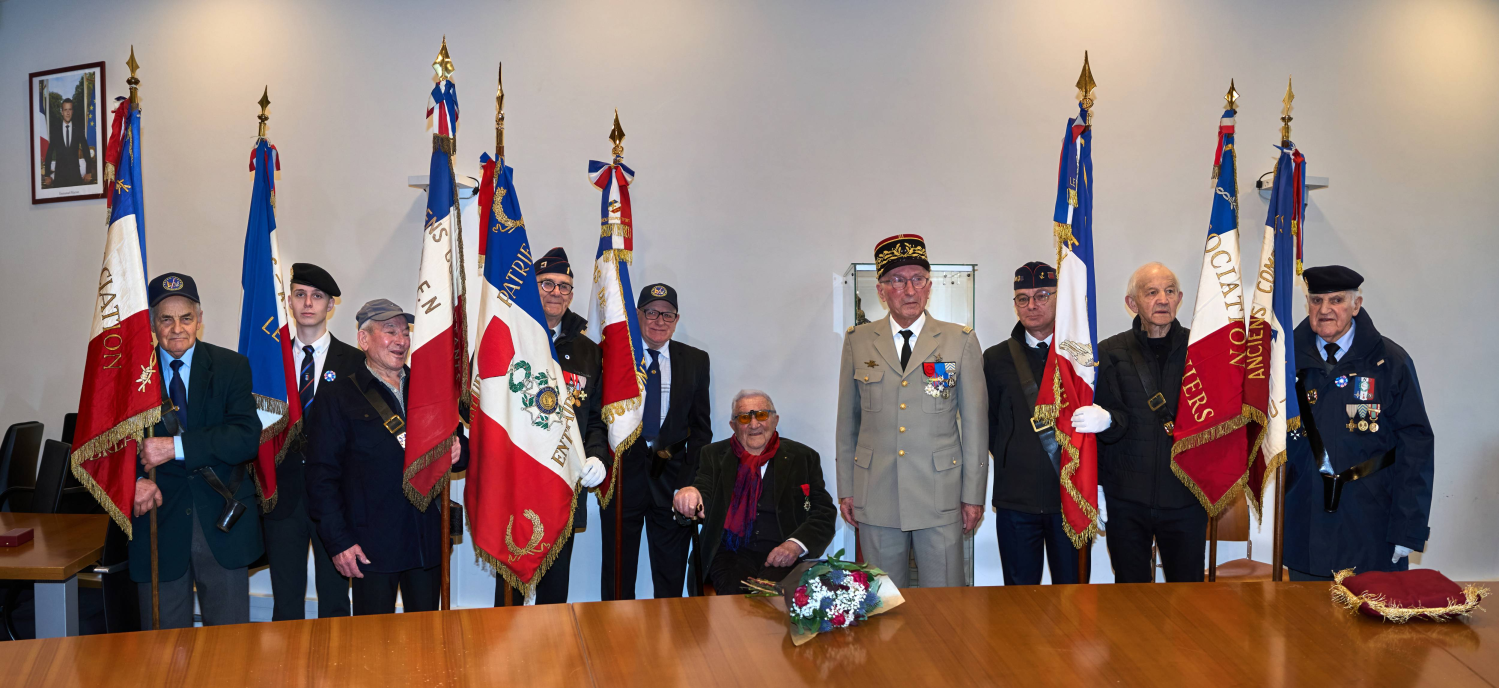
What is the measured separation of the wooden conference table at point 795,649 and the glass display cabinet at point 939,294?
227 centimetres

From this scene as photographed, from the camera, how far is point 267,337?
332cm

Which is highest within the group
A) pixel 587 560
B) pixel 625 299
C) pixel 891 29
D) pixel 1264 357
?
pixel 891 29

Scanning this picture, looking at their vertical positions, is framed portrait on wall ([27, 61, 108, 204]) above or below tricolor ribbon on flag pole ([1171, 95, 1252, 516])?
above

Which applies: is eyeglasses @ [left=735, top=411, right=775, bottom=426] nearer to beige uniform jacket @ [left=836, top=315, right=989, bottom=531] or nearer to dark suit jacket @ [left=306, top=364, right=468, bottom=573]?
beige uniform jacket @ [left=836, top=315, right=989, bottom=531]

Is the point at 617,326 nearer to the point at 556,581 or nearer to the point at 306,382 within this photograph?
the point at 556,581

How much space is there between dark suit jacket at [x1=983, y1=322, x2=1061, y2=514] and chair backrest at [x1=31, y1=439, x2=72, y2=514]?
13.0 feet

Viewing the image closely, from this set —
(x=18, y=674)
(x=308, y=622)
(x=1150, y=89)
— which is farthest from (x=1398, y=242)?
(x=18, y=674)

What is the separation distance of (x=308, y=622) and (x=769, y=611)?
3.63 ft

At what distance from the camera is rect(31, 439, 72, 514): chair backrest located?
388cm

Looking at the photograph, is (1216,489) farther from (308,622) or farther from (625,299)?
(308,622)

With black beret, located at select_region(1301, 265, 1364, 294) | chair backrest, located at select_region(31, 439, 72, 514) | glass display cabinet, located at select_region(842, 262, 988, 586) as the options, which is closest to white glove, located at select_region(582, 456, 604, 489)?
glass display cabinet, located at select_region(842, 262, 988, 586)

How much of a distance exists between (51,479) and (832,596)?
12.4ft

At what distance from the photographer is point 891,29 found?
14.8 feet

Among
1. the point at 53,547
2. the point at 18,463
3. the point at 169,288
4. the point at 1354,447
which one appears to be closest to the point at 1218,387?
the point at 1354,447
